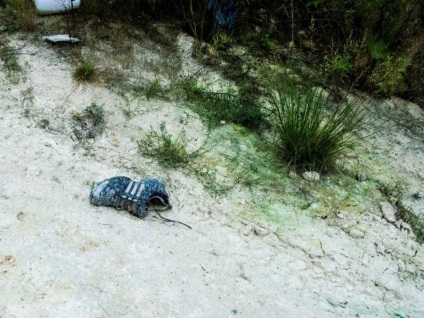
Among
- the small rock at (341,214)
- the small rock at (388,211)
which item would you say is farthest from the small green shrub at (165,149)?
the small rock at (388,211)

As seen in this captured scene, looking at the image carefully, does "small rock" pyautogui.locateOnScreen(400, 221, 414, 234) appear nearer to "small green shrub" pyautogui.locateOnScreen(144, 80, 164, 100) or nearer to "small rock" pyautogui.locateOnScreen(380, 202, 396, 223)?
"small rock" pyautogui.locateOnScreen(380, 202, 396, 223)

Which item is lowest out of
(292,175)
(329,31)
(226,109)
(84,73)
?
(292,175)

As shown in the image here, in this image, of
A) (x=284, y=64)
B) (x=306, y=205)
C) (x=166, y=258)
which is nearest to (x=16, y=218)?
(x=166, y=258)

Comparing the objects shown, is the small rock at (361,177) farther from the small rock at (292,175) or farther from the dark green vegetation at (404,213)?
the small rock at (292,175)

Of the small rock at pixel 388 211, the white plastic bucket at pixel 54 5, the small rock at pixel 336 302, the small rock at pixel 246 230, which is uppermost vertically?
the white plastic bucket at pixel 54 5

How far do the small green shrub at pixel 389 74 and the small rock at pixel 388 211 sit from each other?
1.48 meters

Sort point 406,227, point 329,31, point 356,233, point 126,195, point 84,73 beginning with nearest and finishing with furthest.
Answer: point 126,195
point 356,233
point 406,227
point 84,73
point 329,31

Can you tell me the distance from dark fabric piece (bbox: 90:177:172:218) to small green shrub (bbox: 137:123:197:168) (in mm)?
423

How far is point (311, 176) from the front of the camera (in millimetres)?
3377

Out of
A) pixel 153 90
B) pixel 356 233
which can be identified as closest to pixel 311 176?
pixel 356 233

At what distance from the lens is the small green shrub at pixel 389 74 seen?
13.9 ft

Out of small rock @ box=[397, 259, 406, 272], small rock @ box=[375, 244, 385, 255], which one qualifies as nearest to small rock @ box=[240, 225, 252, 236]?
small rock @ box=[375, 244, 385, 255]

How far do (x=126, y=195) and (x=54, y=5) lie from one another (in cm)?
248

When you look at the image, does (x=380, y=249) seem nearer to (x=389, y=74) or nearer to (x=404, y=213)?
(x=404, y=213)
